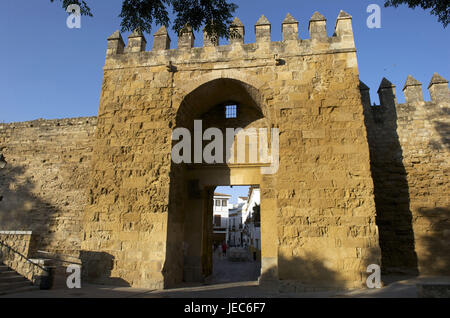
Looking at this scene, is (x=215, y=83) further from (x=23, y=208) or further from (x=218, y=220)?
(x=218, y=220)

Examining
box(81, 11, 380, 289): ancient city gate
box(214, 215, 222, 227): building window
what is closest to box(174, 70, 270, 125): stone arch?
box(81, 11, 380, 289): ancient city gate

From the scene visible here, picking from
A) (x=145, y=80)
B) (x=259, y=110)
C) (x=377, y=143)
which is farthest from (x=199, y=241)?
(x=377, y=143)

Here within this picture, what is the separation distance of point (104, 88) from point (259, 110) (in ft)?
13.9

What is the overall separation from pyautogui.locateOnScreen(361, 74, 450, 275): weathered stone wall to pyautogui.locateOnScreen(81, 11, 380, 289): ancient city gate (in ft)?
7.98

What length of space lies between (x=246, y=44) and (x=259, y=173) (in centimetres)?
339

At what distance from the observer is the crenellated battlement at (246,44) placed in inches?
267

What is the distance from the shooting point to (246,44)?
7121 mm

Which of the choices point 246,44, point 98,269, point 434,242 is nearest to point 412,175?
point 434,242

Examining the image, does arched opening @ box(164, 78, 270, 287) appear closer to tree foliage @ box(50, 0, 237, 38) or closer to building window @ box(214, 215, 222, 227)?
tree foliage @ box(50, 0, 237, 38)

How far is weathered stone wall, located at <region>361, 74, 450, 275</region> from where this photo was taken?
7270 mm

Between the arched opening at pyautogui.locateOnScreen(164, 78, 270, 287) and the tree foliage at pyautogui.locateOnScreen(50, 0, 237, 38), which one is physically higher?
the tree foliage at pyautogui.locateOnScreen(50, 0, 237, 38)

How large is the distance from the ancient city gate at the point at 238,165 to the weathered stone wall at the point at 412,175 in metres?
2.43
